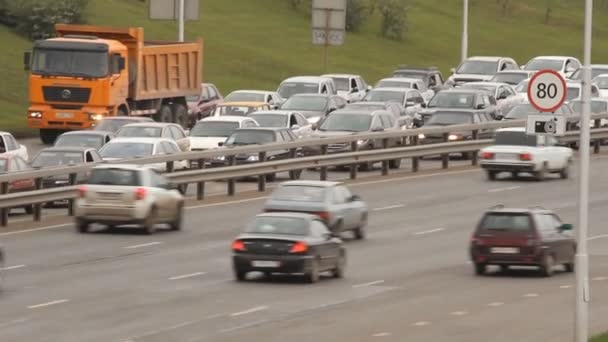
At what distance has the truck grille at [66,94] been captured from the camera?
56.1 metres

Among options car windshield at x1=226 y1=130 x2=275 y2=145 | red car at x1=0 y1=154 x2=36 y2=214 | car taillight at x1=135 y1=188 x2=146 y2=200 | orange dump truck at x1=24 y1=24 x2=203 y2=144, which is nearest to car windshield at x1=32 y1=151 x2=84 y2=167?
red car at x1=0 y1=154 x2=36 y2=214

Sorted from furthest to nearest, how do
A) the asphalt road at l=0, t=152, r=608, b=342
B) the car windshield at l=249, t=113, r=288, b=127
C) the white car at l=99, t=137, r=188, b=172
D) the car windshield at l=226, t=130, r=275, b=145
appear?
the car windshield at l=249, t=113, r=288, b=127 < the car windshield at l=226, t=130, r=275, b=145 < the white car at l=99, t=137, r=188, b=172 < the asphalt road at l=0, t=152, r=608, b=342

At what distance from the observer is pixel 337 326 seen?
26.1 meters

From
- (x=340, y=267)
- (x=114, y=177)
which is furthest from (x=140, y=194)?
(x=340, y=267)

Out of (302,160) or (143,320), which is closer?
(143,320)

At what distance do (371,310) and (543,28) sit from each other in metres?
92.4

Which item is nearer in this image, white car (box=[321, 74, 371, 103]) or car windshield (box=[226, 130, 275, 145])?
car windshield (box=[226, 130, 275, 145])

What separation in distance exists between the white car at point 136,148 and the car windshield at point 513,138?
9080mm

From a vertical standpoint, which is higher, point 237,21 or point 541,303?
point 237,21

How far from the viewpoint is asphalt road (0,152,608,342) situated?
1003 inches

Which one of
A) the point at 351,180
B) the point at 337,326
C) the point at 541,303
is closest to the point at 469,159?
the point at 351,180

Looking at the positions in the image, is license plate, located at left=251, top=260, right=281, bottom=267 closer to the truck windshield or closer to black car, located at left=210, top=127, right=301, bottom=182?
black car, located at left=210, top=127, right=301, bottom=182

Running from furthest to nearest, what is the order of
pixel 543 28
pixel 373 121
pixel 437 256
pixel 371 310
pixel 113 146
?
1. pixel 543 28
2. pixel 373 121
3. pixel 113 146
4. pixel 437 256
5. pixel 371 310

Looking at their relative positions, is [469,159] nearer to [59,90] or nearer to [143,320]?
[59,90]
